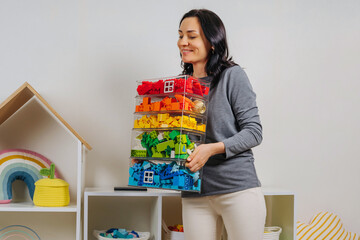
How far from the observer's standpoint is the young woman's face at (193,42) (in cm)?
132

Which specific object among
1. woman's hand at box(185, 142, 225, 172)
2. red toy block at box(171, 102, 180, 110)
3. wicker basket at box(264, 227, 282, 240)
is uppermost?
red toy block at box(171, 102, 180, 110)

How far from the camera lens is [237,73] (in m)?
1.28

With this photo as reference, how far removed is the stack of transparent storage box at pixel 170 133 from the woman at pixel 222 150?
36mm

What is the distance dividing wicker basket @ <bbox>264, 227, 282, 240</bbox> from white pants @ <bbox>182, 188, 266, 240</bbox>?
55 centimetres

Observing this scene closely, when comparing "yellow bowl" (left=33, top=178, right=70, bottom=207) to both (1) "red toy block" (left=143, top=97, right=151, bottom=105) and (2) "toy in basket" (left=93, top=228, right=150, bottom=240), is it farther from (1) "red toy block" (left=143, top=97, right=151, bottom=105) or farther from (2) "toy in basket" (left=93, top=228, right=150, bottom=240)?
(1) "red toy block" (left=143, top=97, right=151, bottom=105)

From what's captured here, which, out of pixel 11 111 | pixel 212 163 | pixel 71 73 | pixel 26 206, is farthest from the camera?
pixel 71 73

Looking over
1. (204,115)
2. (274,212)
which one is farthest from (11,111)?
(274,212)

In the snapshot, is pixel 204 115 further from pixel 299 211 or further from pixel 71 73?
pixel 299 211

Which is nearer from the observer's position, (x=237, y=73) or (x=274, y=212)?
(x=237, y=73)

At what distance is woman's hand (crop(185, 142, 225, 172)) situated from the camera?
1178 millimetres

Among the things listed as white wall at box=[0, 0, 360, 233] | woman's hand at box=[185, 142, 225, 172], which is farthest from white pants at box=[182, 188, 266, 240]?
white wall at box=[0, 0, 360, 233]

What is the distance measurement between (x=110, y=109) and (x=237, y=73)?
0.82 m

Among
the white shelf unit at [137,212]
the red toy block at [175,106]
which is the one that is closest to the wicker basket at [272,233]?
the white shelf unit at [137,212]

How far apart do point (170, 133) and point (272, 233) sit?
0.87m
